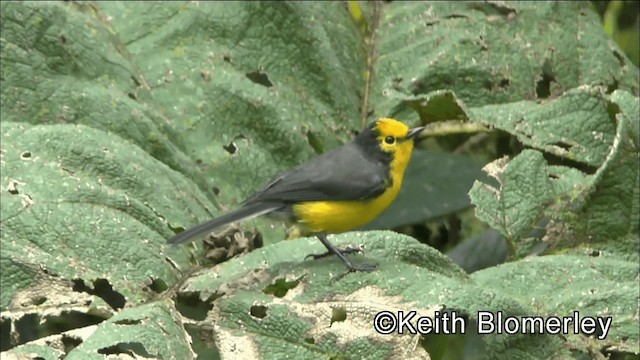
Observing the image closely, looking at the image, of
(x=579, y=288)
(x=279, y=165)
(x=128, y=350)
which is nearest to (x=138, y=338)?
(x=128, y=350)

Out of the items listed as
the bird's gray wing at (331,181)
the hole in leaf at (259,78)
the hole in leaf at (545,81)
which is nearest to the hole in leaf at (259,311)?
the bird's gray wing at (331,181)

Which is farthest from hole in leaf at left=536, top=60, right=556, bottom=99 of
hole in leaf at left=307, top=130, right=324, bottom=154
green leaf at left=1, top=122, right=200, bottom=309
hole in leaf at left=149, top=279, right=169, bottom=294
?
hole in leaf at left=149, top=279, right=169, bottom=294

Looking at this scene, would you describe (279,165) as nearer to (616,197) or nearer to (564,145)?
(564,145)

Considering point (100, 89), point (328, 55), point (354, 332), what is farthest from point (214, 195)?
point (354, 332)

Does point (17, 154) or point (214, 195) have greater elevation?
point (17, 154)

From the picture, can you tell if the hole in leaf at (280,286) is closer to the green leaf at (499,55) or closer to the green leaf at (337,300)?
the green leaf at (337,300)

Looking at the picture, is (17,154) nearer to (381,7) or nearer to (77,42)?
(77,42)
